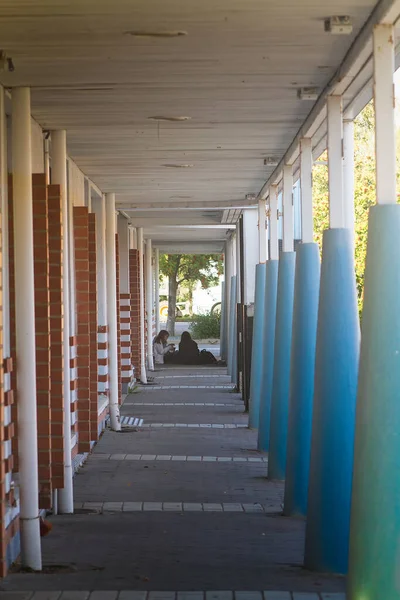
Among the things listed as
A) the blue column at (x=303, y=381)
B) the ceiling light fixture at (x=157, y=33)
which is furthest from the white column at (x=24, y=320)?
the blue column at (x=303, y=381)

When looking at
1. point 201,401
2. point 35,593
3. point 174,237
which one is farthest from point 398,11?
point 174,237

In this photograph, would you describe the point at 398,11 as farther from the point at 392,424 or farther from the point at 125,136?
the point at 125,136

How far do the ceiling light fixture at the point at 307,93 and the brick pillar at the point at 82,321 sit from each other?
157 inches

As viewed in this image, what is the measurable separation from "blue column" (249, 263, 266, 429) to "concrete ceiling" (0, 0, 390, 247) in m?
3.22

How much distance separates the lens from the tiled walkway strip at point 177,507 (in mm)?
8047

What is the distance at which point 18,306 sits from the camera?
627 cm

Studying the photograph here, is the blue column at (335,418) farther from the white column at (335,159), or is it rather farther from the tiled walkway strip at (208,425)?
the tiled walkway strip at (208,425)

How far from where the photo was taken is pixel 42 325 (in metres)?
7.27

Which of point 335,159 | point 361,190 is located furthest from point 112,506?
point 361,190

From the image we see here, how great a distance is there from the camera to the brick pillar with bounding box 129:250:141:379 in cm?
A: 2017

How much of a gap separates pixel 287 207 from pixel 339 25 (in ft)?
16.7

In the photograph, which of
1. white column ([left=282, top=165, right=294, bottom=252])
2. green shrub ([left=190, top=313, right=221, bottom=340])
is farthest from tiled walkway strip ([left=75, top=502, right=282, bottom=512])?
green shrub ([left=190, top=313, right=221, bottom=340])

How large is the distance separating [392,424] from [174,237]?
19.7 metres

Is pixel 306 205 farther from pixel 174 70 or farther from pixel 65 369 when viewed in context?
pixel 65 369
